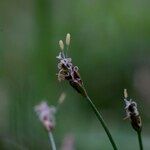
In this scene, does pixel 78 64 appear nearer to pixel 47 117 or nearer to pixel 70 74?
pixel 47 117

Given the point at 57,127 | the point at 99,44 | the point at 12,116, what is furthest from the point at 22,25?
the point at 12,116

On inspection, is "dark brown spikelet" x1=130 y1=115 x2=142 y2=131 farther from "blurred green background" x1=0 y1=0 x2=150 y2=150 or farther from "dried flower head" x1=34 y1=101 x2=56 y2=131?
"blurred green background" x1=0 y1=0 x2=150 y2=150

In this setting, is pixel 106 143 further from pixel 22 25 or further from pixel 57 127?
pixel 22 25

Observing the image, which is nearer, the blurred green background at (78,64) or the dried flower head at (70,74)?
the dried flower head at (70,74)

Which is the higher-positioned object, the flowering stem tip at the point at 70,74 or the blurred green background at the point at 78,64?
the blurred green background at the point at 78,64

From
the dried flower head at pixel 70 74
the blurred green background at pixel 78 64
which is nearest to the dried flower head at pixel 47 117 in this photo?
the dried flower head at pixel 70 74

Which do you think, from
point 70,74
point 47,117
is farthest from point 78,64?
point 70,74

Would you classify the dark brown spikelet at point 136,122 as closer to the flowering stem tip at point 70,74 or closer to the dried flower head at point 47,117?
the flowering stem tip at point 70,74

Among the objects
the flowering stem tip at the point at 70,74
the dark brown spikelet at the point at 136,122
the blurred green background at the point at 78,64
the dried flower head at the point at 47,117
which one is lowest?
the dark brown spikelet at the point at 136,122
